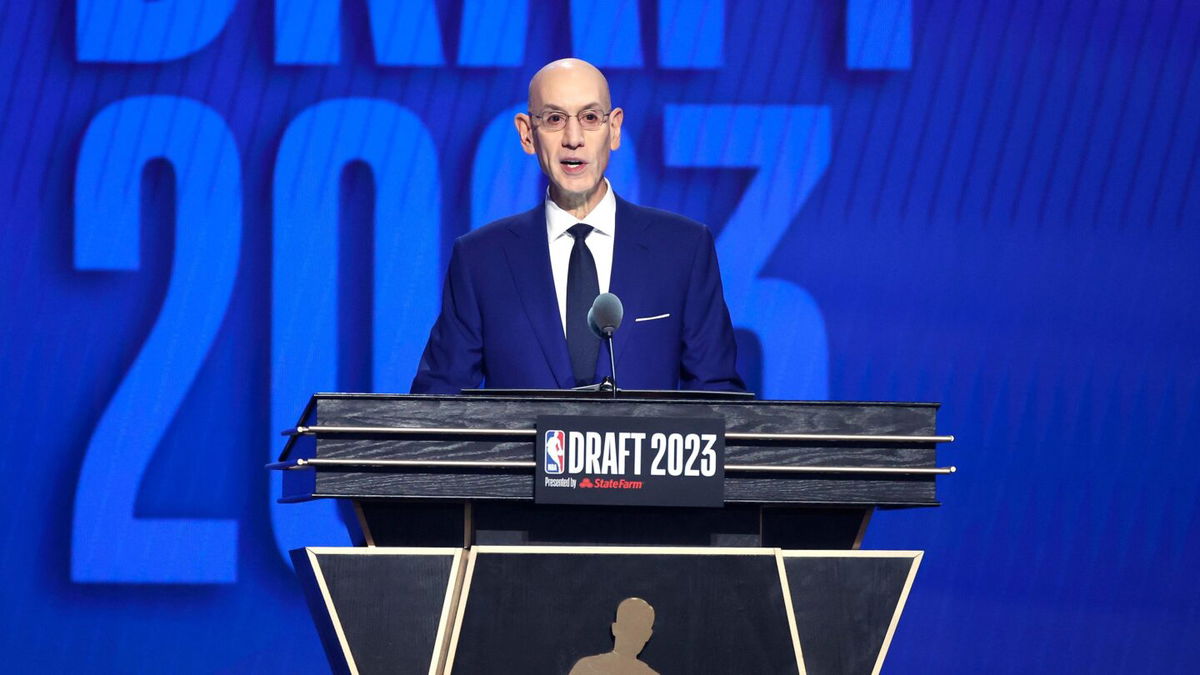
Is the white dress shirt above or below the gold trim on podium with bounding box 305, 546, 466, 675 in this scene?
above

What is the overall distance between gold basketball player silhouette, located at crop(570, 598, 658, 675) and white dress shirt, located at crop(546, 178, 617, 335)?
82cm

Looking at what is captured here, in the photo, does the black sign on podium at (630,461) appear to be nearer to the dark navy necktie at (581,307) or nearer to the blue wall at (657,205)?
the dark navy necktie at (581,307)

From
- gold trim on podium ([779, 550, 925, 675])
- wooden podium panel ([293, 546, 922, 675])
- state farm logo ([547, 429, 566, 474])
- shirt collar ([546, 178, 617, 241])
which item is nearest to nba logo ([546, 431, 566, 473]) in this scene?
state farm logo ([547, 429, 566, 474])

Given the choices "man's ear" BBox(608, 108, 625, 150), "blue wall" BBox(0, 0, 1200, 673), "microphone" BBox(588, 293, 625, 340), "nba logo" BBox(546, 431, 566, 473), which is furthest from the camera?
"blue wall" BBox(0, 0, 1200, 673)

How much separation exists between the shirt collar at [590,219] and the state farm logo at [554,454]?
0.86 meters

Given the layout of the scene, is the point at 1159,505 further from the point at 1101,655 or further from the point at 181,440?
the point at 181,440

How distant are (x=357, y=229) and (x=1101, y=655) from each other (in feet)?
8.49

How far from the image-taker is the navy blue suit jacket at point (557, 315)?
2.61 meters

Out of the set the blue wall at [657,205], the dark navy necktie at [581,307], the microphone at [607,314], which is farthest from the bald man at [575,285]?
the blue wall at [657,205]

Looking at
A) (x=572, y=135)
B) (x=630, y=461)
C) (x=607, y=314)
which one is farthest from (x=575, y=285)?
(x=630, y=461)

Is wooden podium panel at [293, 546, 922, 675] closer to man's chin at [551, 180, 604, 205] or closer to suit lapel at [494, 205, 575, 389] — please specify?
suit lapel at [494, 205, 575, 389]

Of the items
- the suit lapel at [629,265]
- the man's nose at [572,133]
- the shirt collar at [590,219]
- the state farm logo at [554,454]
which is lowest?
the state farm logo at [554,454]

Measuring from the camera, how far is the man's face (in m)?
2.72

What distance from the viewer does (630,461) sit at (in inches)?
77.0
